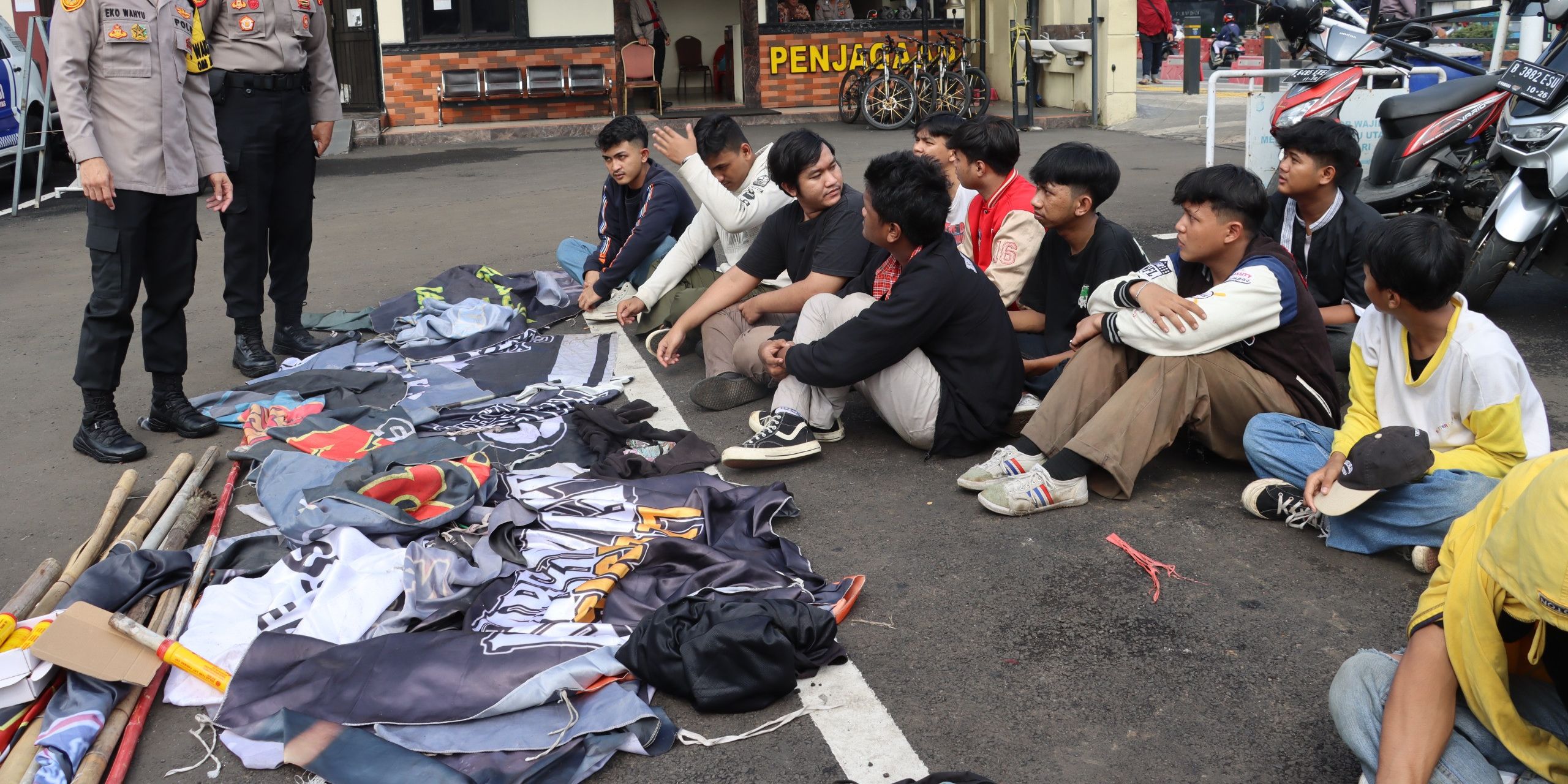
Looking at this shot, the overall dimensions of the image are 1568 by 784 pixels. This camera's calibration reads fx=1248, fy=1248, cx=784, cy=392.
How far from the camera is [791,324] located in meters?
5.14

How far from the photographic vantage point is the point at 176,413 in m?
5.02

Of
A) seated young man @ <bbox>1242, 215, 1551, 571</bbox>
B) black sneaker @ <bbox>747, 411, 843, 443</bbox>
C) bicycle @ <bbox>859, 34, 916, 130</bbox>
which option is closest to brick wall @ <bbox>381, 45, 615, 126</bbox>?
bicycle @ <bbox>859, 34, 916, 130</bbox>

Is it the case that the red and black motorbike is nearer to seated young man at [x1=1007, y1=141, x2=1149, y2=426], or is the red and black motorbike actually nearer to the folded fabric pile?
seated young man at [x1=1007, y1=141, x2=1149, y2=426]

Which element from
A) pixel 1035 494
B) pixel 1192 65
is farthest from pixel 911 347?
pixel 1192 65

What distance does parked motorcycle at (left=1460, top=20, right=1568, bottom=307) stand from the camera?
5254mm

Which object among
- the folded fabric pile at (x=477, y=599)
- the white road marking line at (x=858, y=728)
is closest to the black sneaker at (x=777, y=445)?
the folded fabric pile at (x=477, y=599)

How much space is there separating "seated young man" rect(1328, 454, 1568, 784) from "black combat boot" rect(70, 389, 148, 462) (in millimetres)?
4367

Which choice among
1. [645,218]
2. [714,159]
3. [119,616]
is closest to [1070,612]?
[119,616]

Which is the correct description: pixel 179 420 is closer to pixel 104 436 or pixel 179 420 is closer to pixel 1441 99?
pixel 104 436

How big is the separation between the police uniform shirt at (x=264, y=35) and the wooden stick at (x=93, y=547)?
2.05 metres

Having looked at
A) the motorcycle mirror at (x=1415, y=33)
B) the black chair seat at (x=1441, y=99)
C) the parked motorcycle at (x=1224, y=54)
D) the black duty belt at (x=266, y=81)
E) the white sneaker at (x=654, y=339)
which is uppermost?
the parked motorcycle at (x=1224, y=54)

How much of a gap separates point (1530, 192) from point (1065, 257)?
90.7 inches

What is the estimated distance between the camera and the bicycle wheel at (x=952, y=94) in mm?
15438

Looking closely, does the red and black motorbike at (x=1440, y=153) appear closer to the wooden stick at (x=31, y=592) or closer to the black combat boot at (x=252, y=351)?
the black combat boot at (x=252, y=351)
